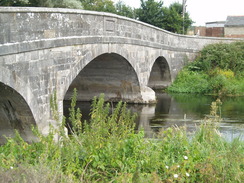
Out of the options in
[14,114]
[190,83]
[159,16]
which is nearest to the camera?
[14,114]

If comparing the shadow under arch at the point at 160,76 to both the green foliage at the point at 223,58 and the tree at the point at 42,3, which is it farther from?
the tree at the point at 42,3

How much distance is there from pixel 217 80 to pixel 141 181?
51.2ft

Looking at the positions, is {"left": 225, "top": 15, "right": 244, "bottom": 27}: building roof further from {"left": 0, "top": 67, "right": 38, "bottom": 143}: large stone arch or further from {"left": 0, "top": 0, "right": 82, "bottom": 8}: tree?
{"left": 0, "top": 67, "right": 38, "bottom": 143}: large stone arch

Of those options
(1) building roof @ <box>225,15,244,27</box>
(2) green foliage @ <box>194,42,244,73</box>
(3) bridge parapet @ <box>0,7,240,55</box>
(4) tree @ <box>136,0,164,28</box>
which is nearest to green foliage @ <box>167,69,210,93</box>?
(2) green foliage @ <box>194,42,244,73</box>

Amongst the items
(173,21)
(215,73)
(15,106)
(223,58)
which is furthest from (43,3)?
(173,21)

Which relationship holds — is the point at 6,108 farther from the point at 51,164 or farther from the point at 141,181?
the point at 141,181

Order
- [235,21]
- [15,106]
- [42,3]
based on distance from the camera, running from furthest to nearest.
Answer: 1. [235,21]
2. [42,3]
3. [15,106]

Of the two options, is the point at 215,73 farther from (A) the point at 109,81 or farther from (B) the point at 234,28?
(B) the point at 234,28

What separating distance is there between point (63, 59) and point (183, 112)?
6.64m

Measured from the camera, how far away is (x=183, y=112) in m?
15.1

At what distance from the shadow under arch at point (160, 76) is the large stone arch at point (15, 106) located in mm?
12739

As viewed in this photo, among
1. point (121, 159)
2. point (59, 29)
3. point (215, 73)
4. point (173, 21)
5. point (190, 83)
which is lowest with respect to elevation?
point (190, 83)

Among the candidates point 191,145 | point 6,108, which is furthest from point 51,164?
point 6,108

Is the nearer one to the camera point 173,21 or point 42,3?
point 42,3
